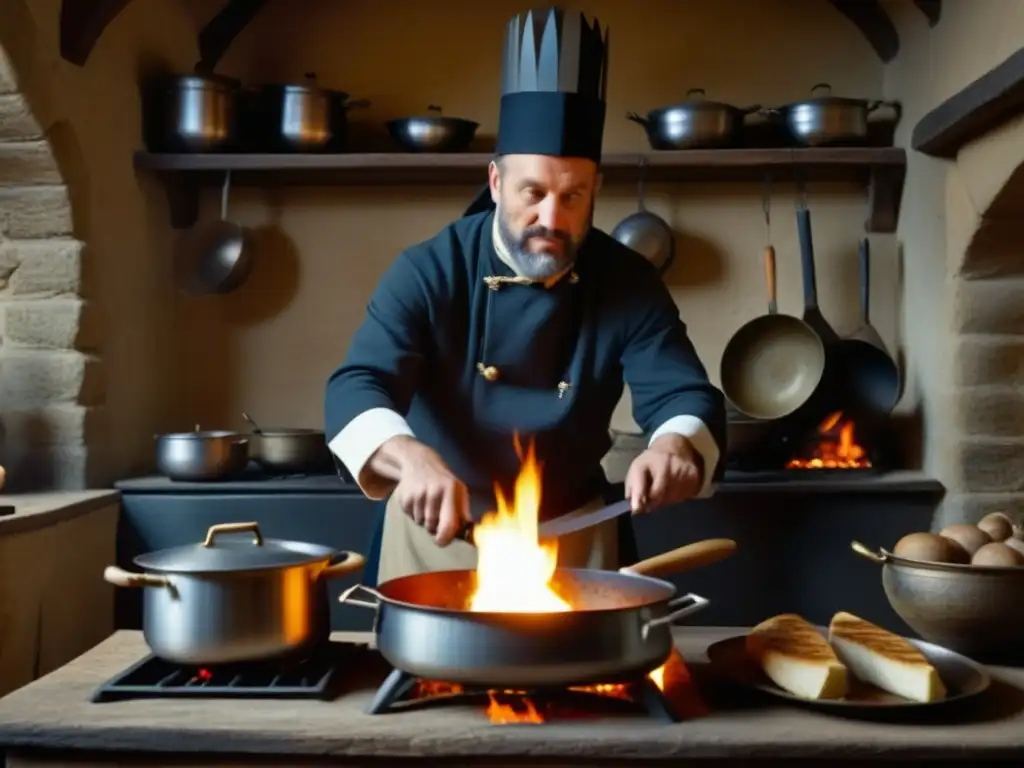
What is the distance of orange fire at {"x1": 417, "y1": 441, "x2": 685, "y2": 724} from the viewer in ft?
4.19

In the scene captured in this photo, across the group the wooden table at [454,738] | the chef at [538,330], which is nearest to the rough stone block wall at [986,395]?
the chef at [538,330]

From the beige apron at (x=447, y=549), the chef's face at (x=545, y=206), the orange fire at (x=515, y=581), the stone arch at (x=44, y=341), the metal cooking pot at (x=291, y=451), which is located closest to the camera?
the orange fire at (x=515, y=581)

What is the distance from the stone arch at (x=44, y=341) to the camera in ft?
9.74

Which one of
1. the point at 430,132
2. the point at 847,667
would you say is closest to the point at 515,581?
the point at 847,667

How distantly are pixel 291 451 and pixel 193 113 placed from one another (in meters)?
1.02

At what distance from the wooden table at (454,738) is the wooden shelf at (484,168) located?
2251mm

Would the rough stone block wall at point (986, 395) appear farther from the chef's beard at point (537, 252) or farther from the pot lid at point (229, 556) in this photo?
the pot lid at point (229, 556)

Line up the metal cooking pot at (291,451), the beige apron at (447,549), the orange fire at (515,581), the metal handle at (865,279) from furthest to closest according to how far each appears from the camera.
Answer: the metal handle at (865,279) < the metal cooking pot at (291,451) < the beige apron at (447,549) < the orange fire at (515,581)

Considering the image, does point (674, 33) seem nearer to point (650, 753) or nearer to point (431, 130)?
point (431, 130)

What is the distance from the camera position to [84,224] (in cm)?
303

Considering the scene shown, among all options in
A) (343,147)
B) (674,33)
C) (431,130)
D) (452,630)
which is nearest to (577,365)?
(452,630)

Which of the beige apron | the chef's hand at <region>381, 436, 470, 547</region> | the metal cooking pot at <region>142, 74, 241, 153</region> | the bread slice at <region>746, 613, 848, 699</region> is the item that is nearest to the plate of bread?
the bread slice at <region>746, 613, 848, 699</region>

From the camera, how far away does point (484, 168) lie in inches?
133

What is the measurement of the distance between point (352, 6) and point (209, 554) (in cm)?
273
